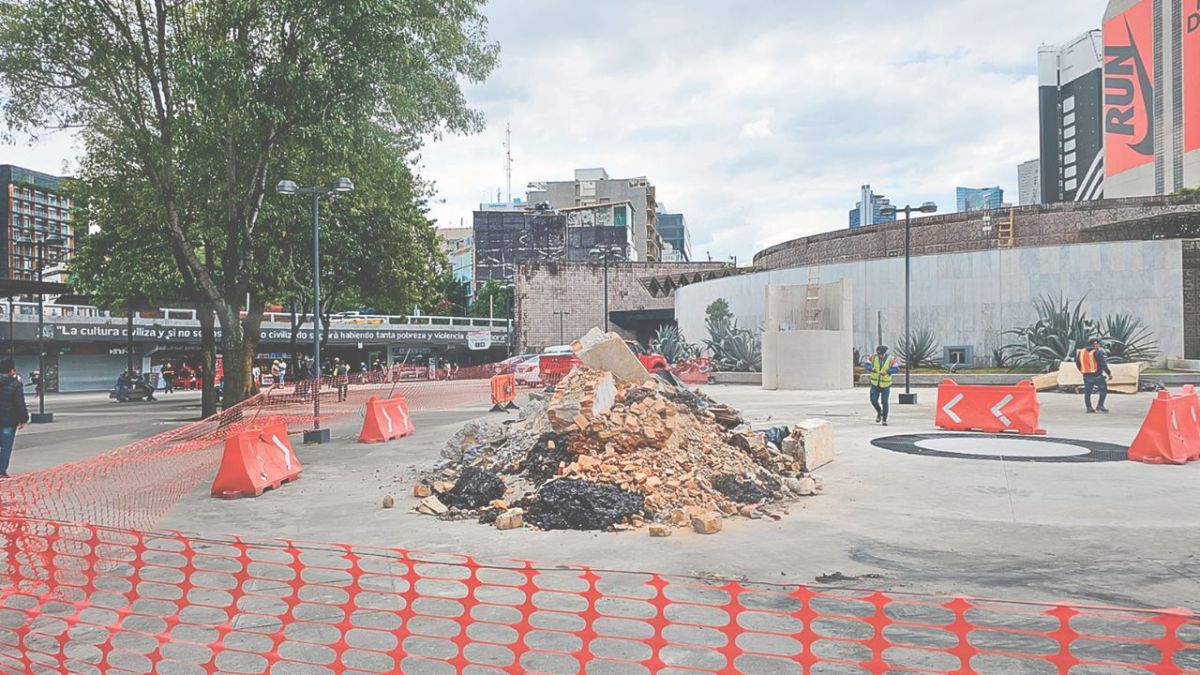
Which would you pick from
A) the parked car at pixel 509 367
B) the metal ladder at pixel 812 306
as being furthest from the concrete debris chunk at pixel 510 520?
the parked car at pixel 509 367

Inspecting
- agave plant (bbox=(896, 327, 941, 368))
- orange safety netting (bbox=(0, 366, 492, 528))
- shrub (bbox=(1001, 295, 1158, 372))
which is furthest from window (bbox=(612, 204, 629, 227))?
orange safety netting (bbox=(0, 366, 492, 528))

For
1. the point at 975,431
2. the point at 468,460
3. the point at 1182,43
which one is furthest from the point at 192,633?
the point at 1182,43

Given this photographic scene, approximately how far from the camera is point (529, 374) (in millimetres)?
36125

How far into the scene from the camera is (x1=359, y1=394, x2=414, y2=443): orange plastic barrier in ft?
54.3

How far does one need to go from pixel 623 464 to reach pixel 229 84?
12097 mm

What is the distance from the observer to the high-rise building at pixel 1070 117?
292 ft

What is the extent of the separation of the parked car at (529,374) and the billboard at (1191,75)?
40.8m

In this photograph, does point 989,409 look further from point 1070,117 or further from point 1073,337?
point 1070,117

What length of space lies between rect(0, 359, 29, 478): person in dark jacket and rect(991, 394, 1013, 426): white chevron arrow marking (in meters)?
16.0

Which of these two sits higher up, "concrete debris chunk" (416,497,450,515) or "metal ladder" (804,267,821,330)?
"metal ladder" (804,267,821,330)

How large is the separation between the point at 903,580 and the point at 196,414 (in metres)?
24.1

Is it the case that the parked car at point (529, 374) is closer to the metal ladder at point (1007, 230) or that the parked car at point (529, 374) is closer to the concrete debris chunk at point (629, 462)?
the metal ladder at point (1007, 230)

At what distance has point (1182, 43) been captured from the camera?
1887 inches

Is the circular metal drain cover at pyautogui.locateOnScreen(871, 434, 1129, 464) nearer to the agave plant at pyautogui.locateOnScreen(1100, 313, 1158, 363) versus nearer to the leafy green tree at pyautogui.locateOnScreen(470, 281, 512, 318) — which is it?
the agave plant at pyautogui.locateOnScreen(1100, 313, 1158, 363)
